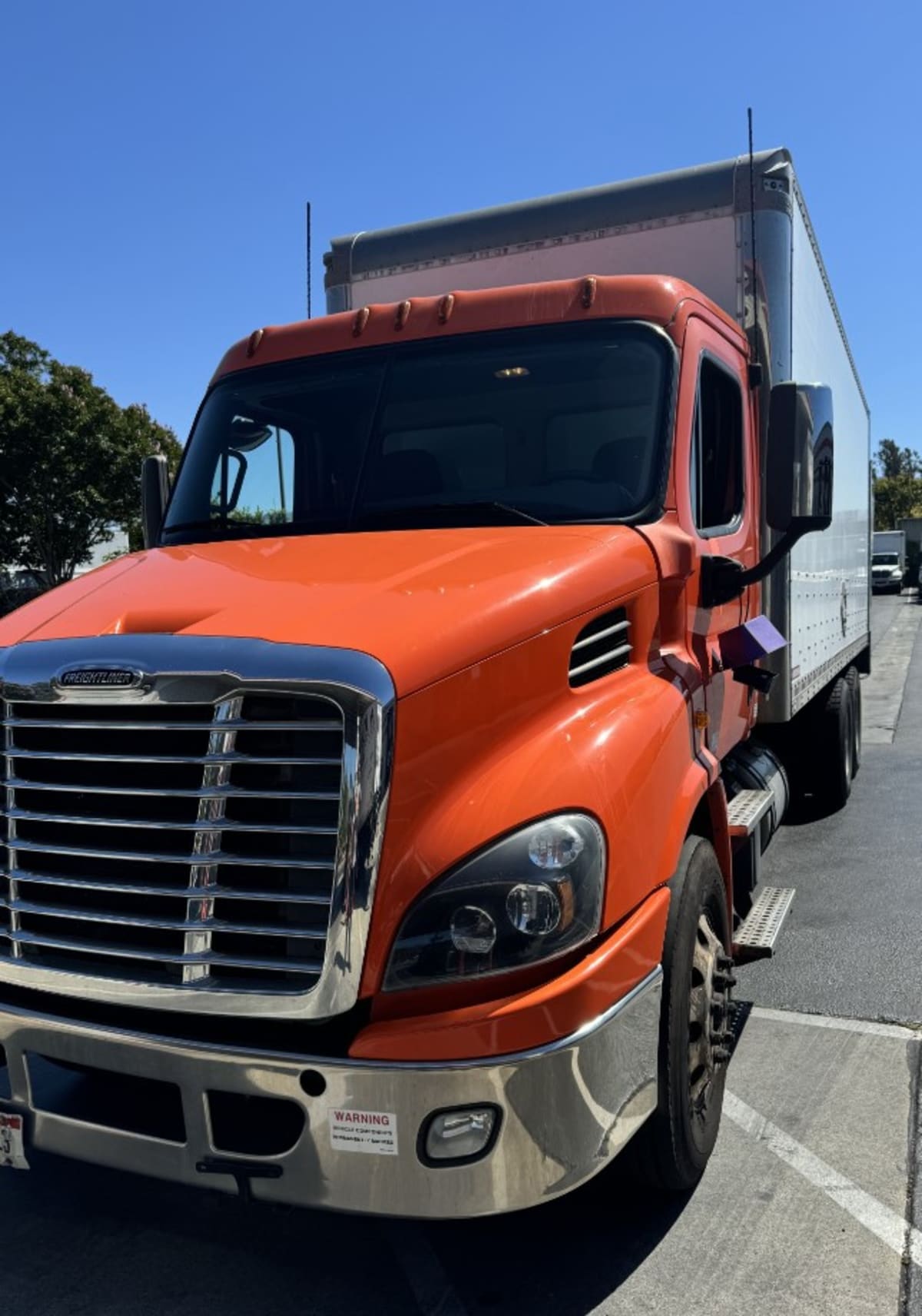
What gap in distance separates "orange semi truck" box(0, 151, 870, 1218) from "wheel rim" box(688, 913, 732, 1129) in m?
0.02

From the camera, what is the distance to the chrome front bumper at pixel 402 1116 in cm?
228

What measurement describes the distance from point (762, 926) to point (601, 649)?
164 centimetres

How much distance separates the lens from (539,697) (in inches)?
107

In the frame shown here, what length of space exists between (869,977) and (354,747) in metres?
3.55

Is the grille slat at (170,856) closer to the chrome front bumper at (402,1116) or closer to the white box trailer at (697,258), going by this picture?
the chrome front bumper at (402,1116)

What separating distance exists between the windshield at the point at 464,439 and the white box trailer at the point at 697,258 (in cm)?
130

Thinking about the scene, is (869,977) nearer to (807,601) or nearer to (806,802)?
(807,601)

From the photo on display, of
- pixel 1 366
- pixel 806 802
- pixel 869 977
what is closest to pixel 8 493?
pixel 1 366

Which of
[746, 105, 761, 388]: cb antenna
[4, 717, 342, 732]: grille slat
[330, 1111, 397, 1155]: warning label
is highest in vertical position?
[746, 105, 761, 388]: cb antenna

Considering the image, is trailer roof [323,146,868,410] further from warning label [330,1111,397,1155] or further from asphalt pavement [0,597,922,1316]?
warning label [330,1111,397,1155]

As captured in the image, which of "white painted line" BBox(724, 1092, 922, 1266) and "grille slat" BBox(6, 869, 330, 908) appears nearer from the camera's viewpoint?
"grille slat" BBox(6, 869, 330, 908)

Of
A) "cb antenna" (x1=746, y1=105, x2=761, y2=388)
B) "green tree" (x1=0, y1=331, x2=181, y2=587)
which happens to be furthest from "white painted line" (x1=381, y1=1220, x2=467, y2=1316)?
"green tree" (x1=0, y1=331, x2=181, y2=587)

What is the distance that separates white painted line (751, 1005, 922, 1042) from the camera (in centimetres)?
428

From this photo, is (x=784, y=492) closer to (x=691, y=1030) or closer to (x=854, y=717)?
(x=691, y=1030)
